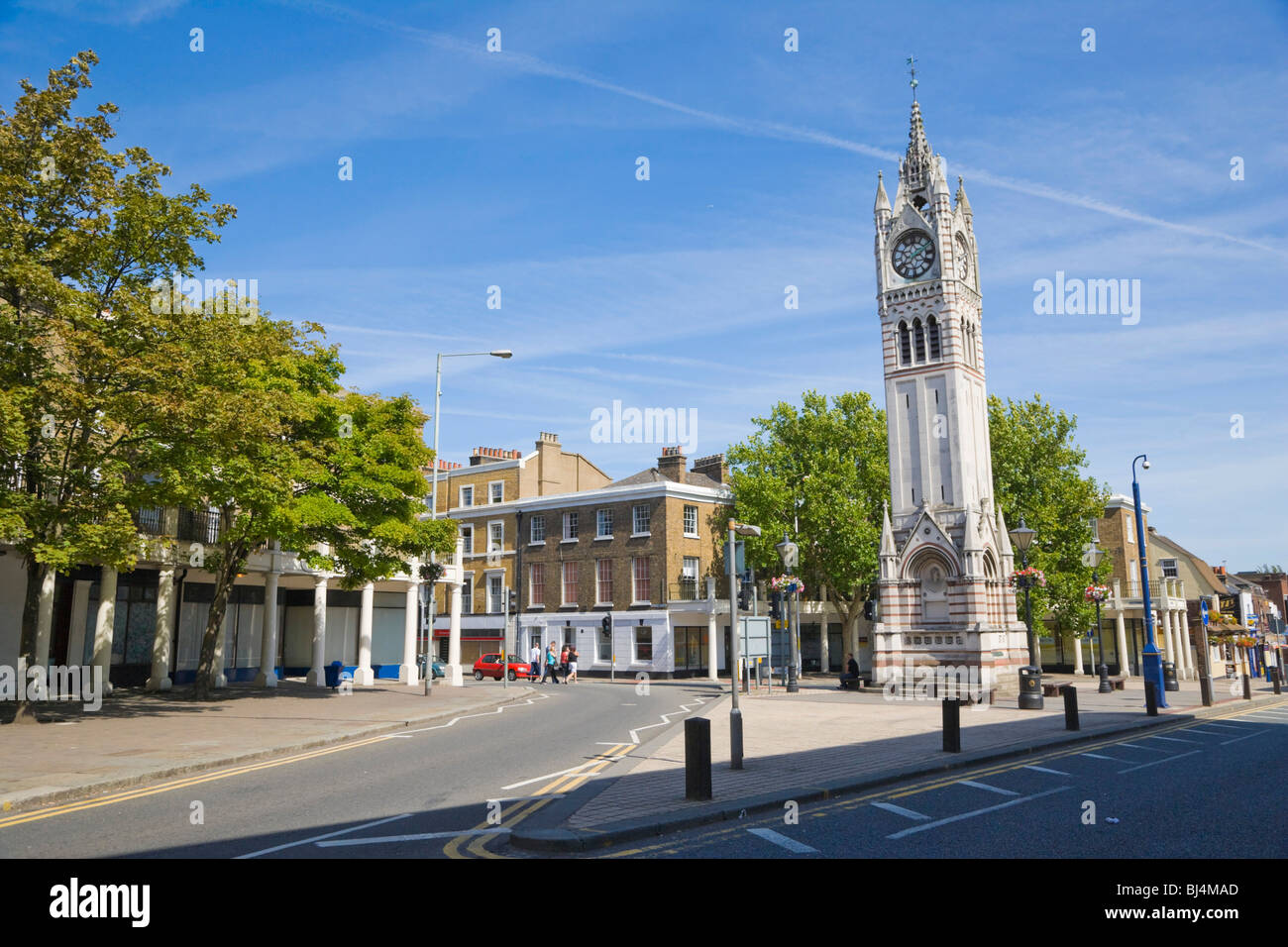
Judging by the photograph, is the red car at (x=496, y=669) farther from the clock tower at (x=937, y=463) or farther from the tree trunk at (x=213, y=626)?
the tree trunk at (x=213, y=626)

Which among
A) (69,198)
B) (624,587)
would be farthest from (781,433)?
(69,198)

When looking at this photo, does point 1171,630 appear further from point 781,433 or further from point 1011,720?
point 1011,720

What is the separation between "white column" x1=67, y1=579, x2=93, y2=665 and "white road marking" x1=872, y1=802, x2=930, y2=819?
26197 mm

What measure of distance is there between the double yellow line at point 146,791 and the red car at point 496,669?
98.0 feet

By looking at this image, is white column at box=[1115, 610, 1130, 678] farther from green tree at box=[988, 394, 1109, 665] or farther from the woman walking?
the woman walking

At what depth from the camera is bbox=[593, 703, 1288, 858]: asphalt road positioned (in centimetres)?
792

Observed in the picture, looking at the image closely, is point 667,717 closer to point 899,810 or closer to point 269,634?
point 899,810

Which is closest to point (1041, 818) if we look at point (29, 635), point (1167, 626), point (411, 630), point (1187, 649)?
point (29, 635)

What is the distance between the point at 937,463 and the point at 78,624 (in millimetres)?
32229

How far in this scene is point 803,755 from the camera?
1430cm

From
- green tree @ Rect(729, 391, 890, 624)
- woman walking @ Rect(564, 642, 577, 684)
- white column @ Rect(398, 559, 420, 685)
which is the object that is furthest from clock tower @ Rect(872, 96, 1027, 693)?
white column @ Rect(398, 559, 420, 685)

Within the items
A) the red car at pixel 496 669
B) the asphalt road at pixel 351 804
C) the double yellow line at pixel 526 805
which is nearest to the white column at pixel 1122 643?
the red car at pixel 496 669
